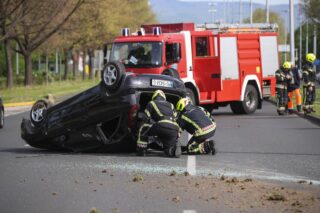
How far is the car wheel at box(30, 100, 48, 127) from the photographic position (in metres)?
15.2

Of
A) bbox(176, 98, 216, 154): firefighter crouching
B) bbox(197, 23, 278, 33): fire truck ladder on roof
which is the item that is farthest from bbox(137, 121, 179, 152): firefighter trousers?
bbox(197, 23, 278, 33): fire truck ladder on roof

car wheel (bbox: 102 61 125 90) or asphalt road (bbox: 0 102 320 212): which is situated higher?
car wheel (bbox: 102 61 125 90)

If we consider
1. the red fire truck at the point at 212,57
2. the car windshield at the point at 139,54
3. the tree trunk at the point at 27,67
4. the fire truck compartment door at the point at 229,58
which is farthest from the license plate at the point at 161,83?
the tree trunk at the point at 27,67

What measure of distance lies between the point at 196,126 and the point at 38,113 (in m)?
3.27

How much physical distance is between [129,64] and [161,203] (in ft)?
43.6

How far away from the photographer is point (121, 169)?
40.7 ft

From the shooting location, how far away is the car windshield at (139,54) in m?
22.4

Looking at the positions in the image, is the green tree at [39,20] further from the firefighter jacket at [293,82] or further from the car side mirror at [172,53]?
the car side mirror at [172,53]

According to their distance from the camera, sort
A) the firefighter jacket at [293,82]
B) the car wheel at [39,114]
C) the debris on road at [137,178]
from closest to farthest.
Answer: the debris on road at [137,178] < the car wheel at [39,114] < the firefighter jacket at [293,82]

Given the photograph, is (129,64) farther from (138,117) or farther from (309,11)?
(309,11)

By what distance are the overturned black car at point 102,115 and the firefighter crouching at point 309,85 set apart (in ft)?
33.3

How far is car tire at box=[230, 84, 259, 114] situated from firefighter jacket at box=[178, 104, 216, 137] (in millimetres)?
11776

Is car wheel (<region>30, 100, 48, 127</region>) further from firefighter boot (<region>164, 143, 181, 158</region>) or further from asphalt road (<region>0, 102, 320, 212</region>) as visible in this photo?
firefighter boot (<region>164, 143, 181, 158</region>)

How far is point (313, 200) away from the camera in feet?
31.0
